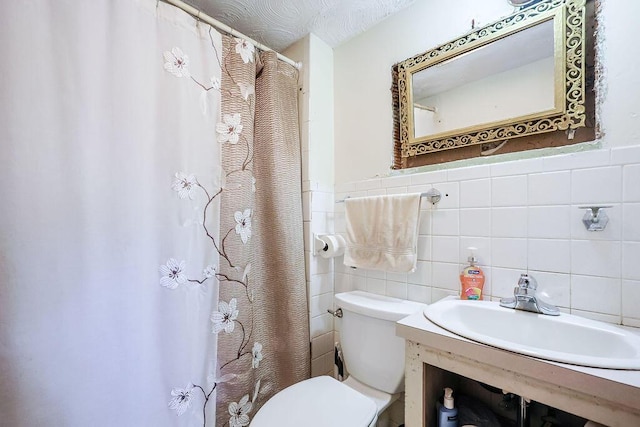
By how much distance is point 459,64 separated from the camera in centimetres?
109

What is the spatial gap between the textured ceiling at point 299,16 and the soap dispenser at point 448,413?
5.24 ft

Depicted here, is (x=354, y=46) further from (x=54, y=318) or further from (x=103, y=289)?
(x=54, y=318)

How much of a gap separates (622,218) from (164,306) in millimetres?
1468

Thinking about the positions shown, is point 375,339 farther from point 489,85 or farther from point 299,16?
point 299,16

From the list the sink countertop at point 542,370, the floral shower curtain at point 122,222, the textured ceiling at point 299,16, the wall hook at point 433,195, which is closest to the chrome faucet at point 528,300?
the sink countertop at point 542,370

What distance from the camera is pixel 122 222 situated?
2.85 feet

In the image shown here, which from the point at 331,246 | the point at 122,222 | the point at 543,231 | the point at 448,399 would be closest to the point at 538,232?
the point at 543,231

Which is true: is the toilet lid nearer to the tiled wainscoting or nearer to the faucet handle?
the tiled wainscoting

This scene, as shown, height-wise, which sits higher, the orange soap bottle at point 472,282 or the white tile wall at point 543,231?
the white tile wall at point 543,231

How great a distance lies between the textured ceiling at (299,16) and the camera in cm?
123

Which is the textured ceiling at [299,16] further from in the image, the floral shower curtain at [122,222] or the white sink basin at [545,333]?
the white sink basin at [545,333]

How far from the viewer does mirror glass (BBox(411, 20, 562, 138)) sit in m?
0.91

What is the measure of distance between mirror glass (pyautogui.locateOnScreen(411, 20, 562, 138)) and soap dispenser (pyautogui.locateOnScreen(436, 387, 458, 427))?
3.19 feet

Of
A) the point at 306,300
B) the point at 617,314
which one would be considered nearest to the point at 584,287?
the point at 617,314
